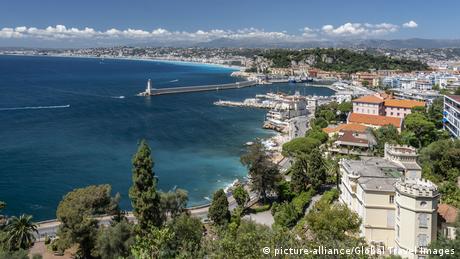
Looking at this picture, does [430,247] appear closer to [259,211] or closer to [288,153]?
[259,211]

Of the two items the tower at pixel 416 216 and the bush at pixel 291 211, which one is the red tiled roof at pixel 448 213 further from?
the bush at pixel 291 211

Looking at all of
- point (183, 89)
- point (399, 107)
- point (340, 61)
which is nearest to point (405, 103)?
point (399, 107)

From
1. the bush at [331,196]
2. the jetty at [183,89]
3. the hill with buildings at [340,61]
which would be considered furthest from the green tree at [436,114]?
the hill with buildings at [340,61]

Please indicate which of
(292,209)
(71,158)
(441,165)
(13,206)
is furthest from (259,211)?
(71,158)

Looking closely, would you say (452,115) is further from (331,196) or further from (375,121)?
(331,196)

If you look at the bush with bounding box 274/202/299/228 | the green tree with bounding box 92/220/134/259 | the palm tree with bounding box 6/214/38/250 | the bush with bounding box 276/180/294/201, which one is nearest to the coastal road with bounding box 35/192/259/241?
the bush with bounding box 276/180/294/201

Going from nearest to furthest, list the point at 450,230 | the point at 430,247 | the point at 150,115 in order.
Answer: the point at 430,247 < the point at 450,230 < the point at 150,115
